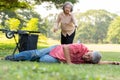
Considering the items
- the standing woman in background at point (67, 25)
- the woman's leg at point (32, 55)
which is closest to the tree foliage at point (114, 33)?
the standing woman in background at point (67, 25)

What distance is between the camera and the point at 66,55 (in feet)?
31.6

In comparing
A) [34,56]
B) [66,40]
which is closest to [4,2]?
[66,40]

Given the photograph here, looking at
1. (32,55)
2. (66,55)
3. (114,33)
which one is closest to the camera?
(66,55)

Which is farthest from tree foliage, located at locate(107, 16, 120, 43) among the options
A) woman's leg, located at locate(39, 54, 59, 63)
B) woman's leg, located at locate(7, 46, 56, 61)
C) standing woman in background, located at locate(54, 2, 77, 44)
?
woman's leg, located at locate(39, 54, 59, 63)

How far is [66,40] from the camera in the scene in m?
12.9

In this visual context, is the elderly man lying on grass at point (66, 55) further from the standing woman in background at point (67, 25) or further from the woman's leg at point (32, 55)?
the standing woman in background at point (67, 25)

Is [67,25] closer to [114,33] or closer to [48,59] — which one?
[48,59]

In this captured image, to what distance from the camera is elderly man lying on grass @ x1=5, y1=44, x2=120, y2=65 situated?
9.62 metres

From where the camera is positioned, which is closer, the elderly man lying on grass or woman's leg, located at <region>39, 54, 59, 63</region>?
the elderly man lying on grass

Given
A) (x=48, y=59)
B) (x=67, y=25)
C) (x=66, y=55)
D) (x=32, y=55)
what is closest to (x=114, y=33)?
(x=67, y=25)

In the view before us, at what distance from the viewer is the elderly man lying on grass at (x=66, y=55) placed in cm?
962

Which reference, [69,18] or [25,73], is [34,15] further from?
[25,73]

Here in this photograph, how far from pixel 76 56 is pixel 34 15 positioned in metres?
61.9

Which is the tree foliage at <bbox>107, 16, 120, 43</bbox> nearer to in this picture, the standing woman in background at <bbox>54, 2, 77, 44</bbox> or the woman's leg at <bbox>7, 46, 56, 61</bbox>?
the standing woman in background at <bbox>54, 2, 77, 44</bbox>
